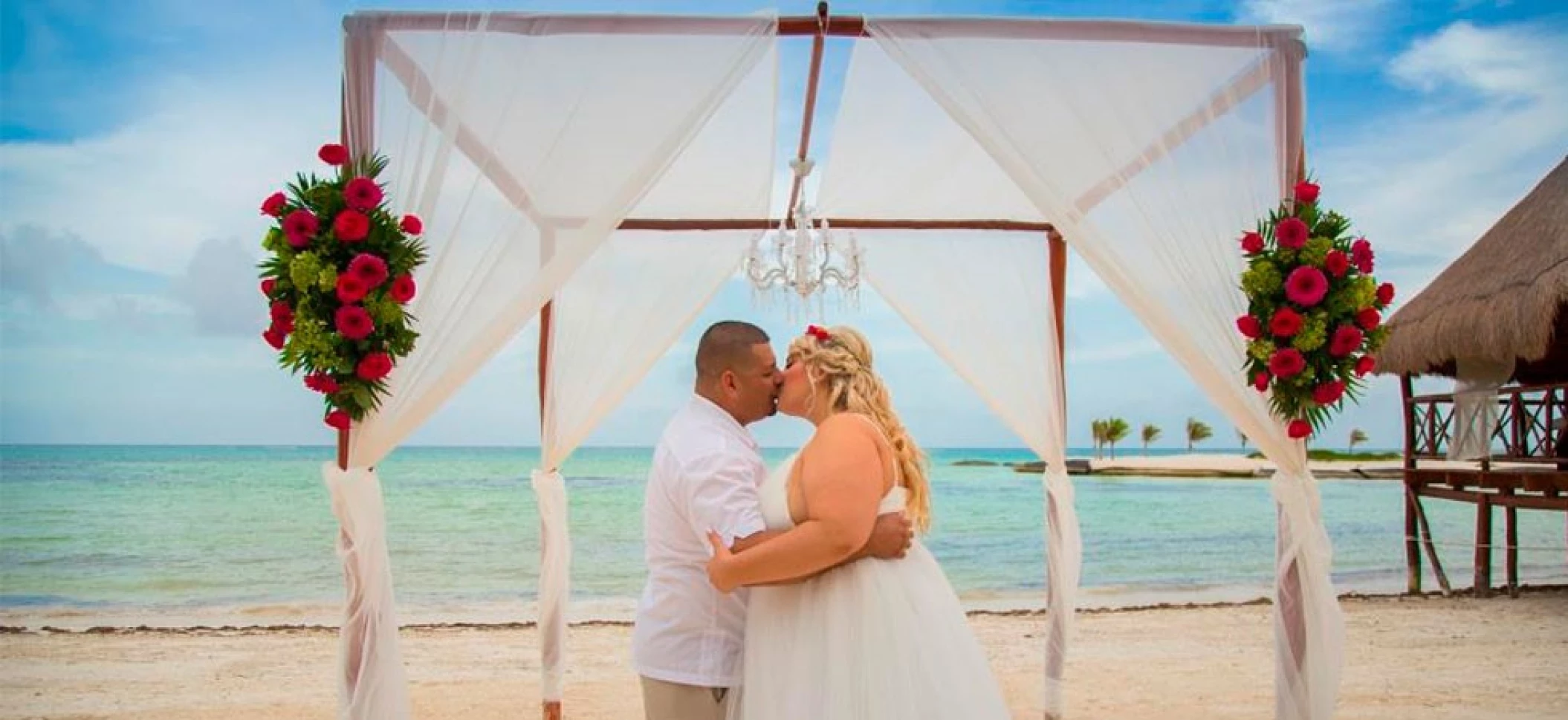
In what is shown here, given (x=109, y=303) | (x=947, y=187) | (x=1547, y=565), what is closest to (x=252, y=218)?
(x=109, y=303)

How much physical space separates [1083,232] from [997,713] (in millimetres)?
1442

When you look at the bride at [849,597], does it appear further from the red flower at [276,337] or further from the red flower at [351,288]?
the red flower at [276,337]

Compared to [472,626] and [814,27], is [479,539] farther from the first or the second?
[814,27]

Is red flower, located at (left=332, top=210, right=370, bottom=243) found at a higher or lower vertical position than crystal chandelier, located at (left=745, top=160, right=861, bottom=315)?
lower

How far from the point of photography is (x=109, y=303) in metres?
22.4

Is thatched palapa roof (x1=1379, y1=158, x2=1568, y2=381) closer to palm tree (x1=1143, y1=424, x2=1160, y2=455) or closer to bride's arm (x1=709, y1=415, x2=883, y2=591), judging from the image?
bride's arm (x1=709, y1=415, x2=883, y2=591)

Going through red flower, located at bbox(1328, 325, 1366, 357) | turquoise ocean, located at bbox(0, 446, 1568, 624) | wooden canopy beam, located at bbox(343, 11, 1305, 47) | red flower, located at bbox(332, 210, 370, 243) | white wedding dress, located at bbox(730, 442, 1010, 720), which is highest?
wooden canopy beam, located at bbox(343, 11, 1305, 47)

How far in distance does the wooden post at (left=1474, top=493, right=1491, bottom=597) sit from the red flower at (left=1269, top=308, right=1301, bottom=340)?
8.85 m

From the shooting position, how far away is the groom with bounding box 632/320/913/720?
2.94 m

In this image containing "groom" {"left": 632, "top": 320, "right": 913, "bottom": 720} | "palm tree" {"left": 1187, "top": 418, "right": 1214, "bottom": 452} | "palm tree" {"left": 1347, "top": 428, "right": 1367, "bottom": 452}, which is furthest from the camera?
"palm tree" {"left": 1187, "top": 418, "right": 1214, "bottom": 452}

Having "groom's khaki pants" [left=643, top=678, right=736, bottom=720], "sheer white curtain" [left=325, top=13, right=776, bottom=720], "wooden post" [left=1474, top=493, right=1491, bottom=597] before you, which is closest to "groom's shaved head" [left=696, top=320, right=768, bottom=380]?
"sheer white curtain" [left=325, top=13, right=776, bottom=720]

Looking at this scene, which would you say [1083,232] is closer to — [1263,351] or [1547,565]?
[1263,351]

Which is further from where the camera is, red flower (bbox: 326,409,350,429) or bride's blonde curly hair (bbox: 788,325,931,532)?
red flower (bbox: 326,409,350,429)

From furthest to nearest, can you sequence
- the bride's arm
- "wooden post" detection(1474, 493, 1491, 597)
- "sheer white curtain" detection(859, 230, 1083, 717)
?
"wooden post" detection(1474, 493, 1491, 597)
"sheer white curtain" detection(859, 230, 1083, 717)
the bride's arm
